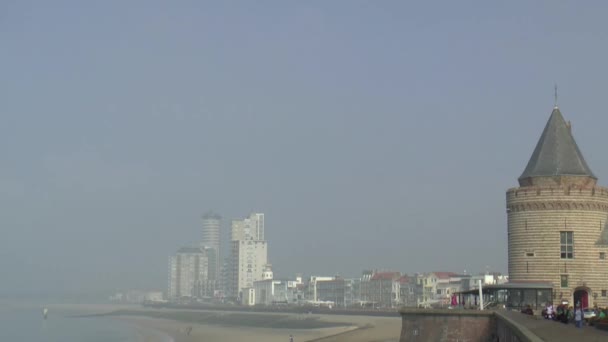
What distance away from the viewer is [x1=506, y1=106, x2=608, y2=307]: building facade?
47500 mm

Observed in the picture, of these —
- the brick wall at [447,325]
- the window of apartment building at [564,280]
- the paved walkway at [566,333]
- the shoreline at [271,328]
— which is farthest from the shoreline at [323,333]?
the paved walkway at [566,333]

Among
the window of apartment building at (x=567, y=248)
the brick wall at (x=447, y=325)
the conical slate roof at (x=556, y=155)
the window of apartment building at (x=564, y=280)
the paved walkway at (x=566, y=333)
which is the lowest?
the brick wall at (x=447, y=325)

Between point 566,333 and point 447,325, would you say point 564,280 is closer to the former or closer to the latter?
point 447,325

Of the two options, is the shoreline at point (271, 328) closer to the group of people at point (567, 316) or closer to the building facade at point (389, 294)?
the group of people at point (567, 316)

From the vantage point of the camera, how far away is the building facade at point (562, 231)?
47.5 meters

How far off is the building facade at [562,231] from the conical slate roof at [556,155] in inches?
2.4

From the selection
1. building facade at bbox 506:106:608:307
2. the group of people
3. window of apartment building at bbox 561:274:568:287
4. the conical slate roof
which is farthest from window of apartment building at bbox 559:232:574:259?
the group of people

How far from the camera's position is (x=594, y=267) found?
47.8 metres

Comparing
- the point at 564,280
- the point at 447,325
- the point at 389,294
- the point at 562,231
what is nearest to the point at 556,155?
the point at 562,231

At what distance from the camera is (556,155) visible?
165 feet

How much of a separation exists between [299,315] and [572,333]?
134496 millimetres

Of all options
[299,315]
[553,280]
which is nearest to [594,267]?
[553,280]

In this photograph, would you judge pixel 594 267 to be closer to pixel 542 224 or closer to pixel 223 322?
pixel 542 224

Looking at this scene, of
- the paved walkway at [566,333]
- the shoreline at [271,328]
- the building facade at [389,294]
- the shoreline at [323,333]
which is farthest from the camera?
the building facade at [389,294]
